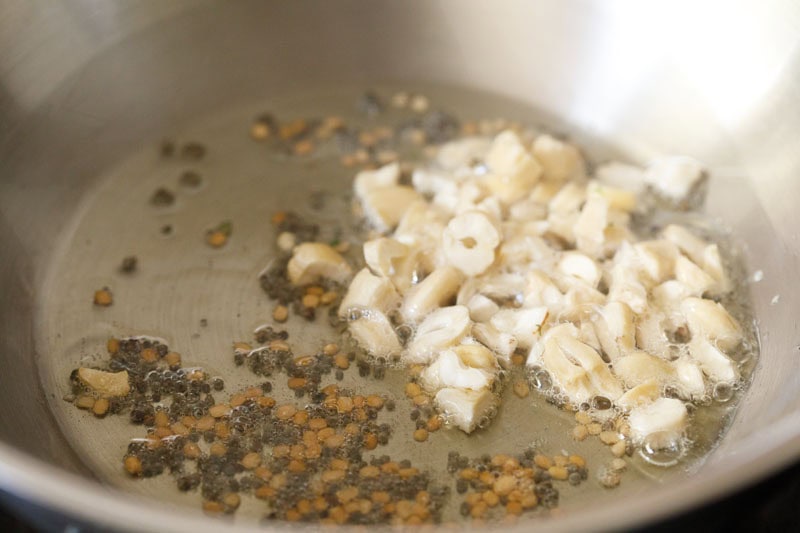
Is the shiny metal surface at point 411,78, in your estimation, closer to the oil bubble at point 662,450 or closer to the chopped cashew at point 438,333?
the oil bubble at point 662,450

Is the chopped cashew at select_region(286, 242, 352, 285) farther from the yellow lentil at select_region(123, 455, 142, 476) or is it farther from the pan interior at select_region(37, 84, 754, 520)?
the yellow lentil at select_region(123, 455, 142, 476)

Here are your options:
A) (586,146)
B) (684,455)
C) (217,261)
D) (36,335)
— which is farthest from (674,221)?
(36,335)

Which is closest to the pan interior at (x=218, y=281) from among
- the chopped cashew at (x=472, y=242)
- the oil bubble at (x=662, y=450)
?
the oil bubble at (x=662, y=450)

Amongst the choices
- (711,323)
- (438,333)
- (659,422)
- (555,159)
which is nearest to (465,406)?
(438,333)

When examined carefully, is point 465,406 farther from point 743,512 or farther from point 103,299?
point 103,299

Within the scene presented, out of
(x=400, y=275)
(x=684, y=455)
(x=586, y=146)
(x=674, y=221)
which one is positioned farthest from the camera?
(x=586, y=146)

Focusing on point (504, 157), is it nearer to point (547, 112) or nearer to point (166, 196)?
point (547, 112)
